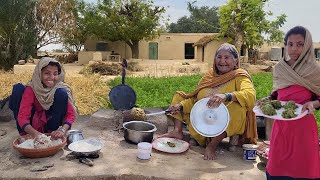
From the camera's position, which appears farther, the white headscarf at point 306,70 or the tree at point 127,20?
the tree at point 127,20

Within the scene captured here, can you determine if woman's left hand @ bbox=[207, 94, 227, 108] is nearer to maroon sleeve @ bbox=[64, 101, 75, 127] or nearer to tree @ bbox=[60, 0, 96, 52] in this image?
maroon sleeve @ bbox=[64, 101, 75, 127]

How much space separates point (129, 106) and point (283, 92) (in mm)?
2498

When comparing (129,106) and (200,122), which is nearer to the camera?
(200,122)

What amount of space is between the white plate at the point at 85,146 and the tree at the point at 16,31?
42.4 feet

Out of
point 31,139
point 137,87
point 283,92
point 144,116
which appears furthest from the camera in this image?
point 137,87

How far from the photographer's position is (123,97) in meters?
4.63

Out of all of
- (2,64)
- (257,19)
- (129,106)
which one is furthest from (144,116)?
(257,19)

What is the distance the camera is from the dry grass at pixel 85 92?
22.5ft

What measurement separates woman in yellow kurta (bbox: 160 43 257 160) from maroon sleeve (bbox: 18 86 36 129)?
1.39 meters

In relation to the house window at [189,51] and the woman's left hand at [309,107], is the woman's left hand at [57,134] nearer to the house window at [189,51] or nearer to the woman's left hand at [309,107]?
the woman's left hand at [309,107]

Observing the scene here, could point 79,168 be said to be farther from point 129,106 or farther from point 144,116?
point 129,106

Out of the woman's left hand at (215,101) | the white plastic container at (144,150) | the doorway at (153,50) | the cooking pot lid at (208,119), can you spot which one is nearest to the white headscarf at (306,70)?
the woman's left hand at (215,101)

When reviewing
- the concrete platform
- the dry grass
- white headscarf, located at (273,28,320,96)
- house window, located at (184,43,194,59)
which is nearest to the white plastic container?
the concrete platform

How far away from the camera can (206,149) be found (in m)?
3.50
